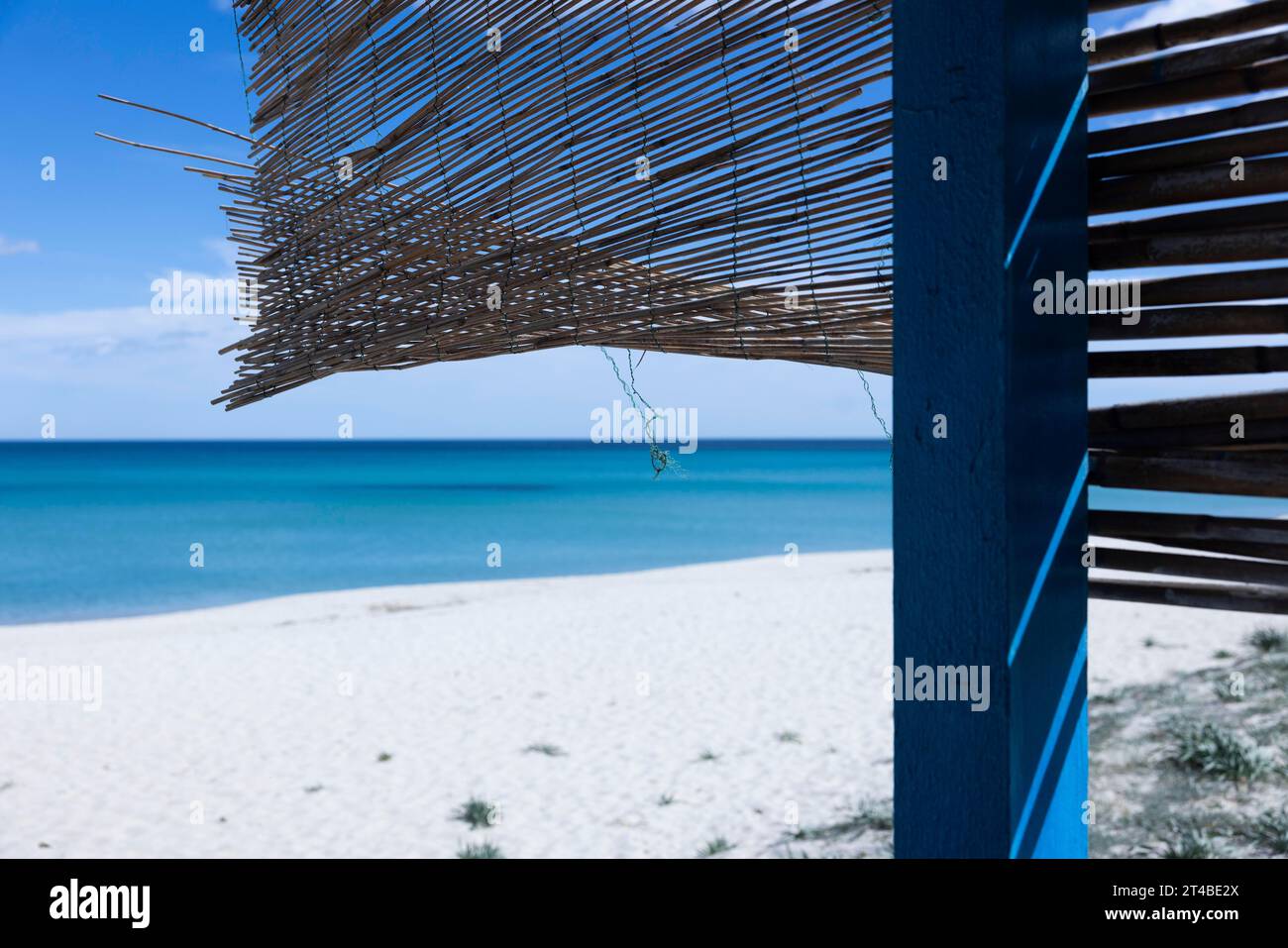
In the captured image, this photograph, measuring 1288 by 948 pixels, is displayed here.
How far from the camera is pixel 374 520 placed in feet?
74.4

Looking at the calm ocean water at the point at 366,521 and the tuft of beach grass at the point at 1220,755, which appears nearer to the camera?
the tuft of beach grass at the point at 1220,755

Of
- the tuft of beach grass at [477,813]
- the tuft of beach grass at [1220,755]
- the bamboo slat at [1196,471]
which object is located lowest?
the tuft of beach grass at [477,813]

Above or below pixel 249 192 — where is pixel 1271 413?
below

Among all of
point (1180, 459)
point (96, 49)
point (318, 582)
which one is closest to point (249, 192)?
point (1180, 459)

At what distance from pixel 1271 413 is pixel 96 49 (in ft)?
121

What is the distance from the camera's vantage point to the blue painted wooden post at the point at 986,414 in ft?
2.28

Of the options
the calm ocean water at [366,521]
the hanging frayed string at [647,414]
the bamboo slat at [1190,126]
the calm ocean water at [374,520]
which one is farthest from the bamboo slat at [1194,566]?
the calm ocean water at [366,521]

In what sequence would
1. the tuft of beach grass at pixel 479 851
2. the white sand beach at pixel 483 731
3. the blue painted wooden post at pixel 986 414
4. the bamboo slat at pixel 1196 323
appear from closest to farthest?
the blue painted wooden post at pixel 986 414
the bamboo slat at pixel 1196 323
the tuft of beach grass at pixel 479 851
the white sand beach at pixel 483 731

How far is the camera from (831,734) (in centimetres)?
446

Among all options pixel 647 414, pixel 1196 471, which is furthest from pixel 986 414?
pixel 647 414

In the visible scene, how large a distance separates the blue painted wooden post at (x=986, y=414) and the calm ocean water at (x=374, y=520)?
13.5 feet

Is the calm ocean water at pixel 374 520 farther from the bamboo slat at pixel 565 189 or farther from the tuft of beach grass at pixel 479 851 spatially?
the bamboo slat at pixel 565 189

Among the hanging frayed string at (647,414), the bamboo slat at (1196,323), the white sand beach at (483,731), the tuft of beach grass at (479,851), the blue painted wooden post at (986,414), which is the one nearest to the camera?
the blue painted wooden post at (986,414)
